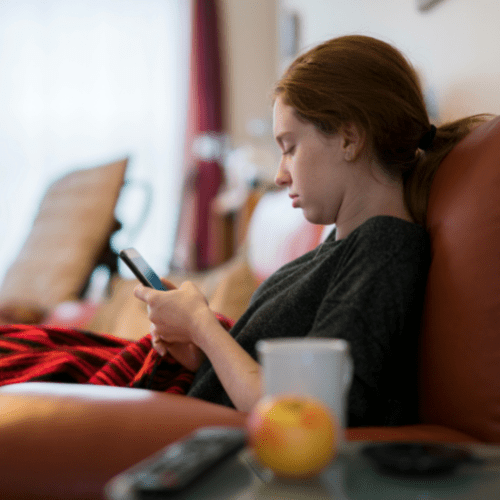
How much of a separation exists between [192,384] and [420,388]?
0.37 m

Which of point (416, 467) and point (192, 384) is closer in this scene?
point (416, 467)

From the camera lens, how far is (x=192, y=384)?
35.8 inches

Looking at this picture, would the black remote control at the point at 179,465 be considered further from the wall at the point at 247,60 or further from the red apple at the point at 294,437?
the wall at the point at 247,60

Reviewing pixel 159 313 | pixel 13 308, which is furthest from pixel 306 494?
pixel 13 308

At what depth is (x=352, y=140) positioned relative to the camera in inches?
33.4

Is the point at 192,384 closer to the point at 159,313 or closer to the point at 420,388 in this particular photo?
the point at 159,313

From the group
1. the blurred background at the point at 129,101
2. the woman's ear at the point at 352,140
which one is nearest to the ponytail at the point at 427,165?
the woman's ear at the point at 352,140

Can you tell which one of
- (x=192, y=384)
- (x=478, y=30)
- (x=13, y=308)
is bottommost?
(x=13, y=308)

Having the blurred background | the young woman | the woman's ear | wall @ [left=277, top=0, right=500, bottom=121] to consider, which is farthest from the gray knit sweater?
the blurred background

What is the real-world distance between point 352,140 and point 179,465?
0.60 metres

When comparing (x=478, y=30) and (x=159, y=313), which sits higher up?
(x=478, y=30)

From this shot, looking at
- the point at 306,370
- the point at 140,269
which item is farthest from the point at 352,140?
the point at 306,370

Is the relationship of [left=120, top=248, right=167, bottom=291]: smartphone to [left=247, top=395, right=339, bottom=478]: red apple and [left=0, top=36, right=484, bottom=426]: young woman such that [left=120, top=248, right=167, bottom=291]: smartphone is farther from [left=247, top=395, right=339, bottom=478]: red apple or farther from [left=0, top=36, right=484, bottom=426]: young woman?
[left=247, top=395, right=339, bottom=478]: red apple

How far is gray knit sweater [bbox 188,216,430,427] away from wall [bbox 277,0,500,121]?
0.47m
